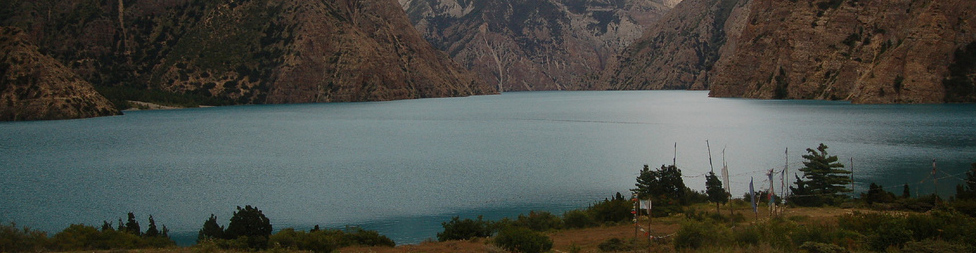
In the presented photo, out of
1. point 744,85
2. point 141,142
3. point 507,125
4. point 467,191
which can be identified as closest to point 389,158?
point 467,191

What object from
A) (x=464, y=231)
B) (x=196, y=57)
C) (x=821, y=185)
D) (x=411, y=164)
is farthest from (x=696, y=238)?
(x=196, y=57)

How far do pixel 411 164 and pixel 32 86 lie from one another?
90.1m

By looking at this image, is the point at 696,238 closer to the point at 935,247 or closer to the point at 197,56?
the point at 935,247

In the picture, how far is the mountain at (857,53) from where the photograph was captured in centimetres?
10406

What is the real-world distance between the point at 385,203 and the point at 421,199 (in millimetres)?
2048

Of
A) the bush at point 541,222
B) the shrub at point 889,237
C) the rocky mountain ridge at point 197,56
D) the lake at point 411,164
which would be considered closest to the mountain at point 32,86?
the lake at point 411,164

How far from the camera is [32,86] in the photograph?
11662 cm

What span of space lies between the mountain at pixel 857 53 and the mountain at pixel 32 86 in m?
125

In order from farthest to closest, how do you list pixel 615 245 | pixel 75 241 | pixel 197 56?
pixel 197 56 → pixel 75 241 → pixel 615 245

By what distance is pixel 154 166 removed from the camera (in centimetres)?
5594

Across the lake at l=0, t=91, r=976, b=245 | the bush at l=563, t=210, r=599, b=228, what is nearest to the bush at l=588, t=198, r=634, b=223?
the bush at l=563, t=210, r=599, b=228

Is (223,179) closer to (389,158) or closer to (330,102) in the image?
(389,158)

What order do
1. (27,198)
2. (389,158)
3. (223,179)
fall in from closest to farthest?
(27,198), (223,179), (389,158)

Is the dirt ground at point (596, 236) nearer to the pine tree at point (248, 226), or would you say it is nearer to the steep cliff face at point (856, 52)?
the pine tree at point (248, 226)
